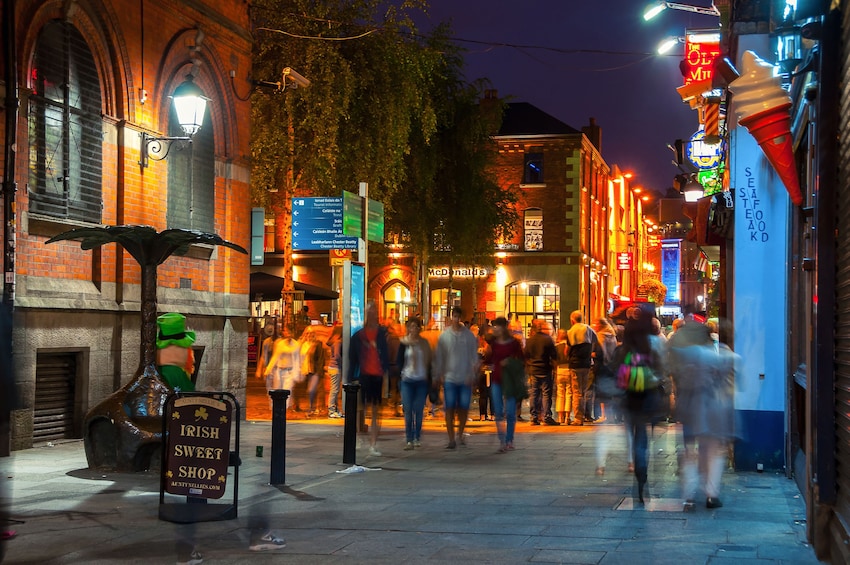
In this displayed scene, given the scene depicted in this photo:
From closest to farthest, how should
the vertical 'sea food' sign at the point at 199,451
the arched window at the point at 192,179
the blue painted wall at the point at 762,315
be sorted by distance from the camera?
the vertical 'sea food' sign at the point at 199,451 → the blue painted wall at the point at 762,315 → the arched window at the point at 192,179

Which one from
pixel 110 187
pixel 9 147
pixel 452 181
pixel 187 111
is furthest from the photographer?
pixel 452 181

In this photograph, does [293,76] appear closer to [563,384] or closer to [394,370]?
[394,370]

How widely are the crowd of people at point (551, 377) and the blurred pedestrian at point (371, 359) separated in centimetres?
1

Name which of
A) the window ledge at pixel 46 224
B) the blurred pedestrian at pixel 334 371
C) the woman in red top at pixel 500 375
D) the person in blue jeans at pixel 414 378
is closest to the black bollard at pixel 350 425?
the person in blue jeans at pixel 414 378

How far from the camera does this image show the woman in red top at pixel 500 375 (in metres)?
14.3

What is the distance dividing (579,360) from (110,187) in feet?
26.3

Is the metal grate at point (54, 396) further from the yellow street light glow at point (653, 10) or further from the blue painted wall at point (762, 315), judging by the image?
the yellow street light glow at point (653, 10)

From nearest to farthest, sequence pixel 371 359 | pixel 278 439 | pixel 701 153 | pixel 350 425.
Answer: pixel 278 439, pixel 350 425, pixel 371 359, pixel 701 153

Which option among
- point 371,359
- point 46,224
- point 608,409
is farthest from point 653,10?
point 46,224

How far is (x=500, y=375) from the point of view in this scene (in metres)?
14.5

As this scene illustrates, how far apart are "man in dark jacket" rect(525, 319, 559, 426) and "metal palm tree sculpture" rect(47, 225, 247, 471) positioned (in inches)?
284

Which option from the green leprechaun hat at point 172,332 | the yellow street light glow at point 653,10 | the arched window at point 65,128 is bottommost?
the green leprechaun hat at point 172,332

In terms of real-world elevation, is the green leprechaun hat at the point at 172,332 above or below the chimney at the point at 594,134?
below

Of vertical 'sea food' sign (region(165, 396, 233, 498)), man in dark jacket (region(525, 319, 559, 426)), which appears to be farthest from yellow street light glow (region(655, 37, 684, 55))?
vertical 'sea food' sign (region(165, 396, 233, 498))
